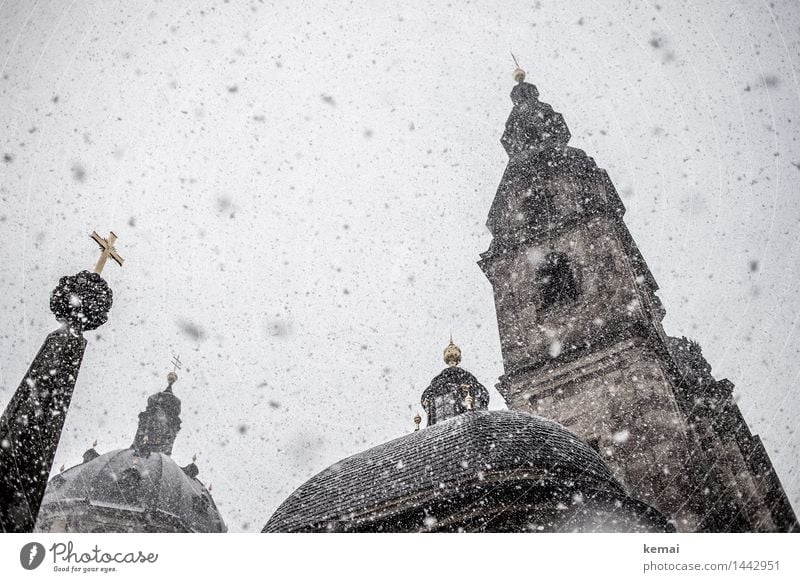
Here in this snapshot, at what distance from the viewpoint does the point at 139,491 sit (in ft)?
77.7

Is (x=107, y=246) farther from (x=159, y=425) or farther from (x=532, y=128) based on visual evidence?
(x=159, y=425)

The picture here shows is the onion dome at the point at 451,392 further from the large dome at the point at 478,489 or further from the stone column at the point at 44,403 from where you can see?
the stone column at the point at 44,403

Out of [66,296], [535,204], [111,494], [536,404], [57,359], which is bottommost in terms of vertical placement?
[57,359]

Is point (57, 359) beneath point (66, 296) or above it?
beneath

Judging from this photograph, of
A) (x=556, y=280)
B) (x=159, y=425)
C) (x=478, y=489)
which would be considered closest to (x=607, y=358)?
(x=556, y=280)

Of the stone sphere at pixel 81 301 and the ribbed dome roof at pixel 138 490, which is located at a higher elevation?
the ribbed dome roof at pixel 138 490

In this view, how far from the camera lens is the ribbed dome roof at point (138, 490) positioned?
74.1 feet

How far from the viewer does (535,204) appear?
17047 millimetres

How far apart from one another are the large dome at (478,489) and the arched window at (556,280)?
4987 mm

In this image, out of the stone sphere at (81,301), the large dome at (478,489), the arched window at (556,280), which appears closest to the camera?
the stone sphere at (81,301)

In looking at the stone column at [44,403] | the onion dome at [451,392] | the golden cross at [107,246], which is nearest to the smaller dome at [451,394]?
the onion dome at [451,392]
